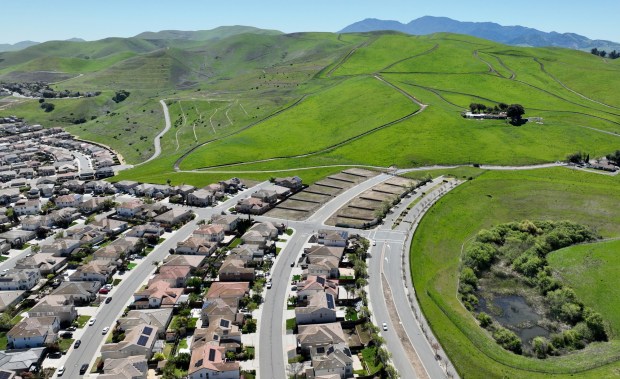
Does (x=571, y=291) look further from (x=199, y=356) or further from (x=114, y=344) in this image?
(x=114, y=344)

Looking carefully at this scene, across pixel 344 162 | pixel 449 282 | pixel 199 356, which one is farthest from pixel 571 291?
pixel 344 162

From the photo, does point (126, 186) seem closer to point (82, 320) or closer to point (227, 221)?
point (227, 221)

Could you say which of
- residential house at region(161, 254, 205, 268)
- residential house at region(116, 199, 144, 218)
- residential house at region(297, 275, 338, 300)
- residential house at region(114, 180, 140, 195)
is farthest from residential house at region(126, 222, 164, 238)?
residential house at region(297, 275, 338, 300)

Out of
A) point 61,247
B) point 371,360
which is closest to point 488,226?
point 371,360

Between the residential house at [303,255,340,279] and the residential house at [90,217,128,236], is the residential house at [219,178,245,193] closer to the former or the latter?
the residential house at [90,217,128,236]

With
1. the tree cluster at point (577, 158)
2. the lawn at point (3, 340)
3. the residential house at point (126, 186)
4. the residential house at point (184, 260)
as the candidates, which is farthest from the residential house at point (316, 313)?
the tree cluster at point (577, 158)

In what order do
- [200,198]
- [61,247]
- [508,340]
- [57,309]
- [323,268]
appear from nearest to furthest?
[508,340] → [57,309] → [323,268] → [61,247] → [200,198]

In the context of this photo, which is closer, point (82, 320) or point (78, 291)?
point (82, 320)
